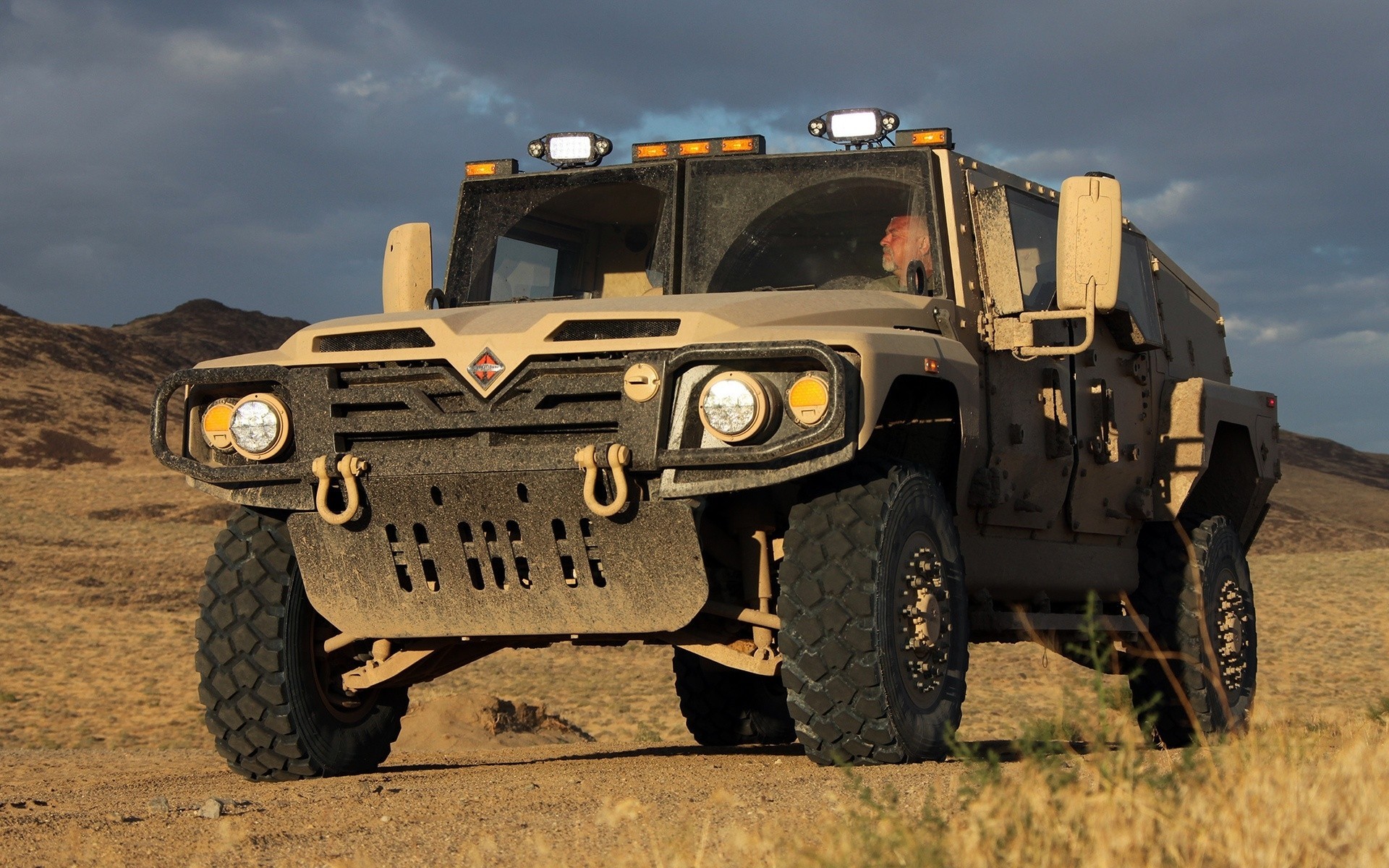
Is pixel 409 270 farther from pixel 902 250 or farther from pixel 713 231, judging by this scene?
pixel 902 250

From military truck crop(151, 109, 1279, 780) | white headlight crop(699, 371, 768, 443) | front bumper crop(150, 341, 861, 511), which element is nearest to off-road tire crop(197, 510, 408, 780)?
military truck crop(151, 109, 1279, 780)

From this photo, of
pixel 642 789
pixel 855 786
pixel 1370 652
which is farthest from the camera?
pixel 1370 652

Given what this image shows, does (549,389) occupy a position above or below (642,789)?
above

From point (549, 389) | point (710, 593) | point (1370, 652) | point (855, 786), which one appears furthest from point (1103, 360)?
point (1370, 652)

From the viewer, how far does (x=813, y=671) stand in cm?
595

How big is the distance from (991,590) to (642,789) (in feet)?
9.81

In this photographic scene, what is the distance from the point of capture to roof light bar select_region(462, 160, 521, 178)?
841cm

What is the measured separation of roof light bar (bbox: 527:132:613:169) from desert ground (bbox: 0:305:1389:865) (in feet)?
9.09

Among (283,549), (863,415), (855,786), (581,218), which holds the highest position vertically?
(581,218)

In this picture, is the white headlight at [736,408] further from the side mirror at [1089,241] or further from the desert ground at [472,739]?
the side mirror at [1089,241]

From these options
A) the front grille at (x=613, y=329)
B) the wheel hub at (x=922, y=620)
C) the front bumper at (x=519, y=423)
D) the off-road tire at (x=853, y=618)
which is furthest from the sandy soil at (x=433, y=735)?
the front grille at (x=613, y=329)

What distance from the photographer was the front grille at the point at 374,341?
249 inches

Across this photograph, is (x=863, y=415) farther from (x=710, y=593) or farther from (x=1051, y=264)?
(x=1051, y=264)

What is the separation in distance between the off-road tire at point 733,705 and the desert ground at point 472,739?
305 mm
